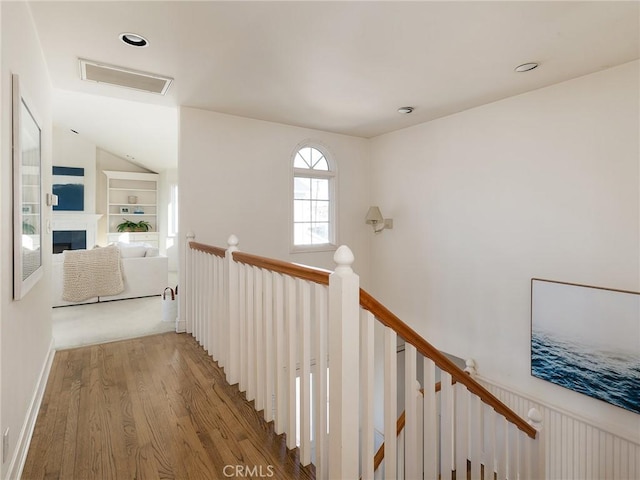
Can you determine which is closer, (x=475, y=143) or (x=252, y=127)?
(x=475, y=143)

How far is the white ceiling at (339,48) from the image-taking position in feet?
6.60

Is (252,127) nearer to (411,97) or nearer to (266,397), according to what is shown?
(411,97)

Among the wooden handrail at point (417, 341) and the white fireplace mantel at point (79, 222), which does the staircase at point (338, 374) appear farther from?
the white fireplace mantel at point (79, 222)

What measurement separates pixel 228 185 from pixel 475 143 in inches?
110

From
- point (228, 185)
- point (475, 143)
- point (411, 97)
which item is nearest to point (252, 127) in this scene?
point (228, 185)

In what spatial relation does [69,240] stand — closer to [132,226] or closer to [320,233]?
[132,226]

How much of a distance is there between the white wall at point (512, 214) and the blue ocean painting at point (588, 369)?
0.10m

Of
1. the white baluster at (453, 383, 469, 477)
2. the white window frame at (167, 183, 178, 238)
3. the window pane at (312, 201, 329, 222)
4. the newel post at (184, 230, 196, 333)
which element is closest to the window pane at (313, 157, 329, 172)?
the window pane at (312, 201, 329, 222)

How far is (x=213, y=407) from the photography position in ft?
7.17

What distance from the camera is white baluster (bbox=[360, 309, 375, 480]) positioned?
136 cm

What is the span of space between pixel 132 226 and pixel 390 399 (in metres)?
9.13

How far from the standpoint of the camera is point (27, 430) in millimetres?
1871

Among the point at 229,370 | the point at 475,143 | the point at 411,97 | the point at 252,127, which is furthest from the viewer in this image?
the point at 252,127

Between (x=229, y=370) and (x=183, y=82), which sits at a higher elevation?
(x=183, y=82)
